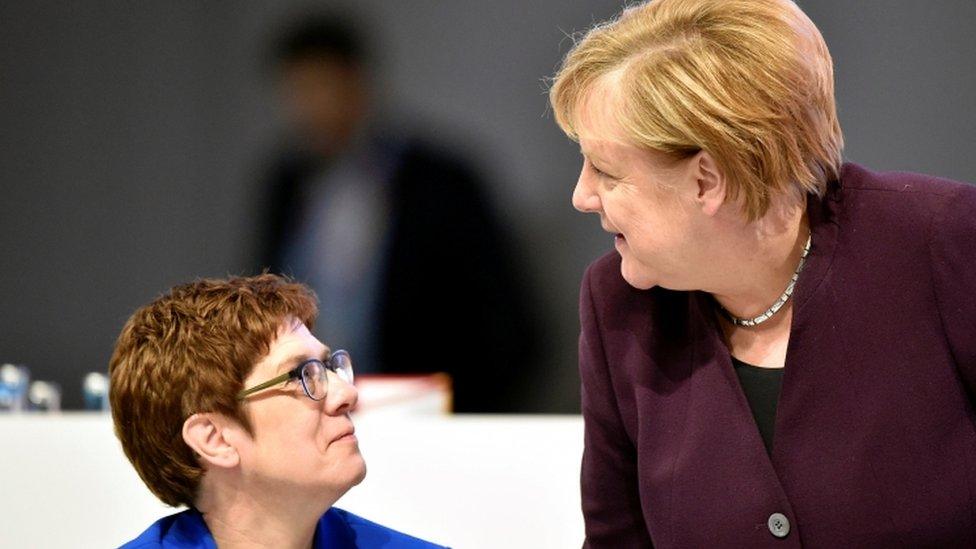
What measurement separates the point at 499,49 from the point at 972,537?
112 inches

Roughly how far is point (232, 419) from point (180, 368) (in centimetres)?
11

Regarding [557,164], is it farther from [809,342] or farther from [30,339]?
[809,342]

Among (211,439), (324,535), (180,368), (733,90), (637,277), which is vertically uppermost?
(733,90)

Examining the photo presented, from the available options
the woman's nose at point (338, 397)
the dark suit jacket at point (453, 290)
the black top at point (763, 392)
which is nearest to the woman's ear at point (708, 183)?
the black top at point (763, 392)

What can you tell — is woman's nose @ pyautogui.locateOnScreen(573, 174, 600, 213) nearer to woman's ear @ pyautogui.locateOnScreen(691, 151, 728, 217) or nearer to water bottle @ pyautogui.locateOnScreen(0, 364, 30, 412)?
woman's ear @ pyautogui.locateOnScreen(691, 151, 728, 217)

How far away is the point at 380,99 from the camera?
4246 millimetres

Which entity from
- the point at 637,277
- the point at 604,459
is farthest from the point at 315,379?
the point at 637,277

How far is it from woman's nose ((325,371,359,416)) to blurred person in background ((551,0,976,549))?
1.60 ft

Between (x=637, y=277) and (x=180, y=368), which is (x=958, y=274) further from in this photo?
(x=180, y=368)

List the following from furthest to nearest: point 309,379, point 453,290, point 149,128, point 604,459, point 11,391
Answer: point 149,128 < point 453,290 < point 11,391 < point 309,379 < point 604,459

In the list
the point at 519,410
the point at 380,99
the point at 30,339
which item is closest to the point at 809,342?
the point at 519,410

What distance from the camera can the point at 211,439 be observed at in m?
1.92

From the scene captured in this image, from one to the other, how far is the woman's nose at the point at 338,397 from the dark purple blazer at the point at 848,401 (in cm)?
46

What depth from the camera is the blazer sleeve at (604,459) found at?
1822 millimetres
